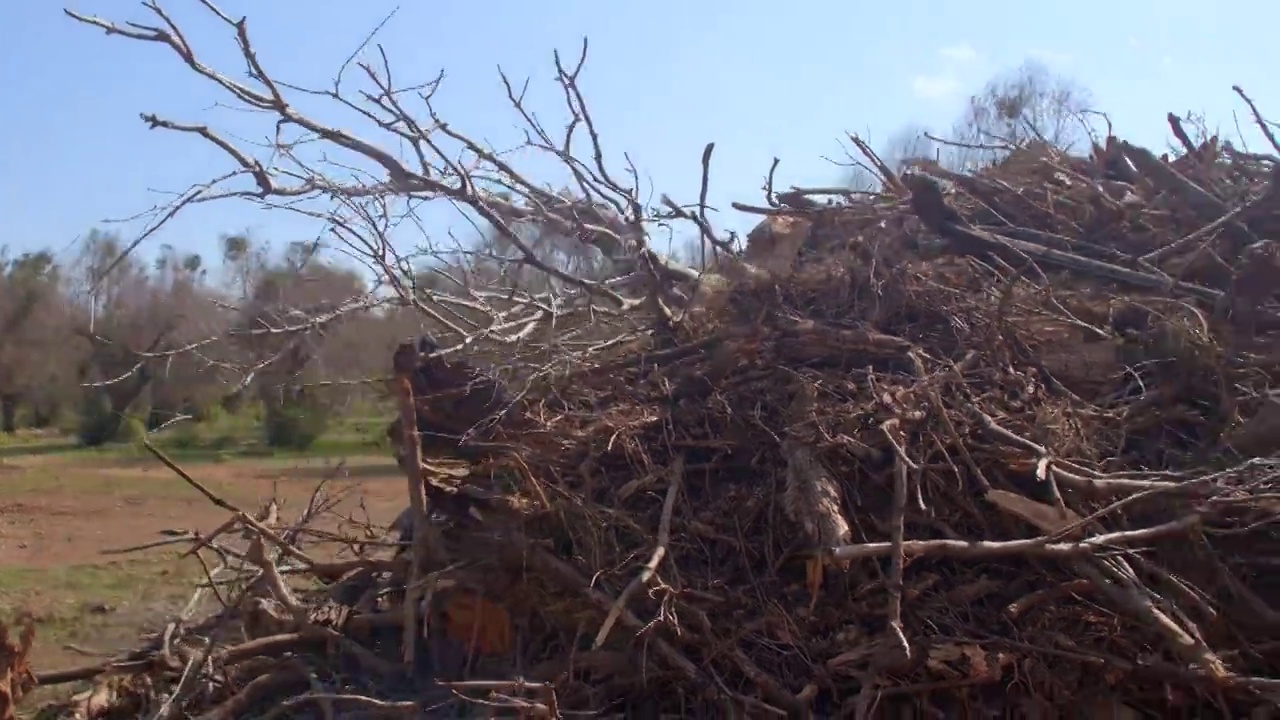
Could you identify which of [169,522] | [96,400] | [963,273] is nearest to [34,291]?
[96,400]

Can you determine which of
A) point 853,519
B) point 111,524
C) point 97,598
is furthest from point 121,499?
point 853,519

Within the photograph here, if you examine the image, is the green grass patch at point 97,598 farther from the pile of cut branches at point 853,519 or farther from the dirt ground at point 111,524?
the pile of cut branches at point 853,519

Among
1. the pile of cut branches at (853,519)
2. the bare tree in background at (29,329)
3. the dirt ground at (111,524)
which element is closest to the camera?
the pile of cut branches at (853,519)

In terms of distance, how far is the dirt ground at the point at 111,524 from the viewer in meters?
8.55

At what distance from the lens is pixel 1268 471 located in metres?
4.25

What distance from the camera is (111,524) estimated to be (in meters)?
14.7

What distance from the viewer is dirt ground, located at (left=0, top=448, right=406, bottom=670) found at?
28.0 ft

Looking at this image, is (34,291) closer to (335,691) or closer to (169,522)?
(169,522)

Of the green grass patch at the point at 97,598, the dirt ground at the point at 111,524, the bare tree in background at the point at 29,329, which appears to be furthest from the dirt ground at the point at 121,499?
the bare tree in background at the point at 29,329

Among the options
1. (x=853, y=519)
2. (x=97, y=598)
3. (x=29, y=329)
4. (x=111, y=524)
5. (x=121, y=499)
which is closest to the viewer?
(x=853, y=519)

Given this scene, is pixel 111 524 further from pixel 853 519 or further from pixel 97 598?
pixel 853 519

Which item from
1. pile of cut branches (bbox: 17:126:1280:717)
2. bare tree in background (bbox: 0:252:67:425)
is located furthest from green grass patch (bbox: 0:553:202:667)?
bare tree in background (bbox: 0:252:67:425)

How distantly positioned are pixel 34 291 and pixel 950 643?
103 feet

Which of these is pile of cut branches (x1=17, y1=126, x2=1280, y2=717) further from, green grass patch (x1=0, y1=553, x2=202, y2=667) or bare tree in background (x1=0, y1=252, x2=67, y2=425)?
bare tree in background (x1=0, y1=252, x2=67, y2=425)
